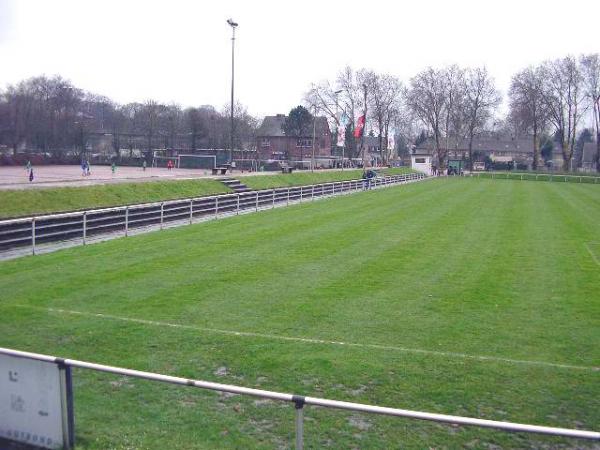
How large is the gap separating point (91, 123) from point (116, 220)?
77343 mm

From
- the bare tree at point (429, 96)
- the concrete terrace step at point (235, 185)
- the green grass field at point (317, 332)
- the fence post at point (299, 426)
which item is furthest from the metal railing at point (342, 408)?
the bare tree at point (429, 96)

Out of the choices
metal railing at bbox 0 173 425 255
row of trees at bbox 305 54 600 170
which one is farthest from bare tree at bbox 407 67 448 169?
metal railing at bbox 0 173 425 255

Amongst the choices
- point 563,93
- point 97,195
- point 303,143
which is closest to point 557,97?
point 563,93

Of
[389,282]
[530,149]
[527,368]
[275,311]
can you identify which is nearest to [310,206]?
[389,282]

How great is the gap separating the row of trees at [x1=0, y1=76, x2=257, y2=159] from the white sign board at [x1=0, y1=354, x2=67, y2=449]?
7298 cm

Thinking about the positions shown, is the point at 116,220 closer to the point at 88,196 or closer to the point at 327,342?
the point at 88,196

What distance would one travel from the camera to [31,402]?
5.21 m

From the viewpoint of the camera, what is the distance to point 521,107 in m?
96.1

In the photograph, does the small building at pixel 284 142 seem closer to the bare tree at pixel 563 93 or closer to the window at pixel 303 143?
the window at pixel 303 143

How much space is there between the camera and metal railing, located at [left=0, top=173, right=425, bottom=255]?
16875 mm

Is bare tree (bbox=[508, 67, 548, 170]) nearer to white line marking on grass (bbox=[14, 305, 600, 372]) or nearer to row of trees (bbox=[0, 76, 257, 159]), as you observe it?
row of trees (bbox=[0, 76, 257, 159])

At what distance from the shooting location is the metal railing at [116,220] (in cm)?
1688

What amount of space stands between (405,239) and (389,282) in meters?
7.10

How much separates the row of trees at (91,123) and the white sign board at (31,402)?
239 ft
